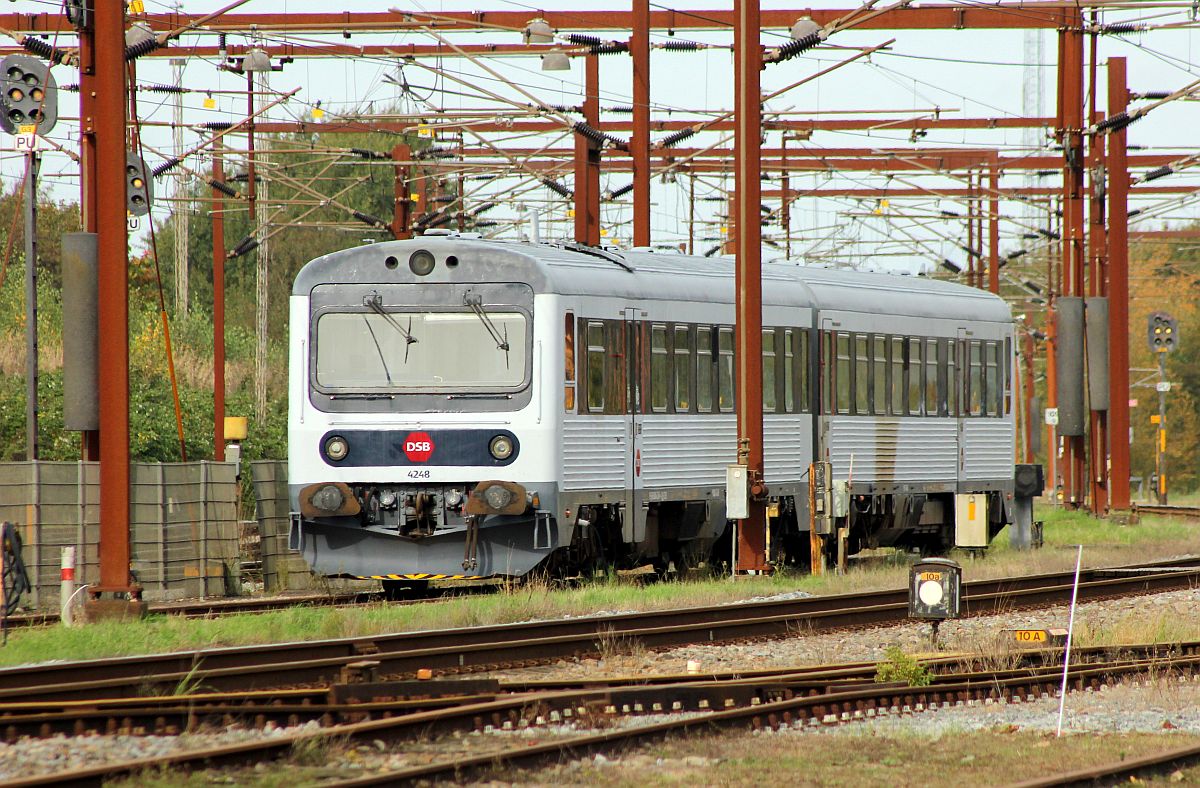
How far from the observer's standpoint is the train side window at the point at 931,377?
26.4 metres

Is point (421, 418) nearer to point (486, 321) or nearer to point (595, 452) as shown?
point (486, 321)

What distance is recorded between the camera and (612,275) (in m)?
20.4

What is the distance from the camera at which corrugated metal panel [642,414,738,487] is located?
2103 cm

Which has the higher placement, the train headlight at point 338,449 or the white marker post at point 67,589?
the train headlight at point 338,449

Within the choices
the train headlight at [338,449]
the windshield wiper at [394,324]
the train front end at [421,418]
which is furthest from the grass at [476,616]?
the windshield wiper at [394,324]

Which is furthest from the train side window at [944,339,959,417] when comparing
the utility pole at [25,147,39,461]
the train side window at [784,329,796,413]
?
the utility pole at [25,147,39,461]

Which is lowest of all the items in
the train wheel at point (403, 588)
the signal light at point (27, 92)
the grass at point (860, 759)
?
the train wheel at point (403, 588)

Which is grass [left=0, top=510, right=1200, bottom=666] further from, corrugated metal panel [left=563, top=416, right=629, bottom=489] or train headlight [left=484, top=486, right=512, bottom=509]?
corrugated metal panel [left=563, top=416, right=629, bottom=489]

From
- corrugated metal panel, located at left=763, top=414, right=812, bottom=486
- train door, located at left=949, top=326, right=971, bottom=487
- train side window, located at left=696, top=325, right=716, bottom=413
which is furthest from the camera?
train door, located at left=949, top=326, right=971, bottom=487

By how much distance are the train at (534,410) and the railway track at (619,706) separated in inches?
259

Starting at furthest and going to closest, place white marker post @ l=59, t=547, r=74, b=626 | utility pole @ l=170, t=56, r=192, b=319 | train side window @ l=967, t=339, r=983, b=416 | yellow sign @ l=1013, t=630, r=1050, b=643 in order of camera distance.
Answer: utility pole @ l=170, t=56, r=192, b=319 → train side window @ l=967, t=339, r=983, b=416 → white marker post @ l=59, t=547, r=74, b=626 → yellow sign @ l=1013, t=630, r=1050, b=643

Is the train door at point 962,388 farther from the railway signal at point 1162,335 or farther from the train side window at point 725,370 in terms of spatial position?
the railway signal at point 1162,335

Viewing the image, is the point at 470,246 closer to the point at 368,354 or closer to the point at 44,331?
the point at 368,354

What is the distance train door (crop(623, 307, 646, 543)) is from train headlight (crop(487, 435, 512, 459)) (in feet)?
6.31
